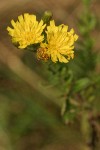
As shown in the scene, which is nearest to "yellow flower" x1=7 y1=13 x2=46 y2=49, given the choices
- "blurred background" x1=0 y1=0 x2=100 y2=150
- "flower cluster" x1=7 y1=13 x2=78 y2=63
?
"flower cluster" x1=7 y1=13 x2=78 y2=63

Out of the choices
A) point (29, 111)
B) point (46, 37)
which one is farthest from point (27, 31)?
point (29, 111)

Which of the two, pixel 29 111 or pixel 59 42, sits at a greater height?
pixel 59 42

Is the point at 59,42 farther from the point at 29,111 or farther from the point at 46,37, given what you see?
the point at 29,111

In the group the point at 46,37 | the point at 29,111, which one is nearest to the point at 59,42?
the point at 46,37

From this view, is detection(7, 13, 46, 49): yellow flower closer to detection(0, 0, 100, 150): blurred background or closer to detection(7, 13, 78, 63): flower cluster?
detection(7, 13, 78, 63): flower cluster

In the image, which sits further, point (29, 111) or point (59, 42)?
point (29, 111)

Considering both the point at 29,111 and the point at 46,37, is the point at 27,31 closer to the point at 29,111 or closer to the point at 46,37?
the point at 46,37

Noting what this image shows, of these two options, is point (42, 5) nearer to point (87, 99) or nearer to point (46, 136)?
point (46, 136)

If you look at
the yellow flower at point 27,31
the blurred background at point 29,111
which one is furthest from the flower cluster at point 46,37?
the blurred background at point 29,111

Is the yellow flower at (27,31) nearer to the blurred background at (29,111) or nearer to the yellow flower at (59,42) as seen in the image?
the yellow flower at (59,42)
